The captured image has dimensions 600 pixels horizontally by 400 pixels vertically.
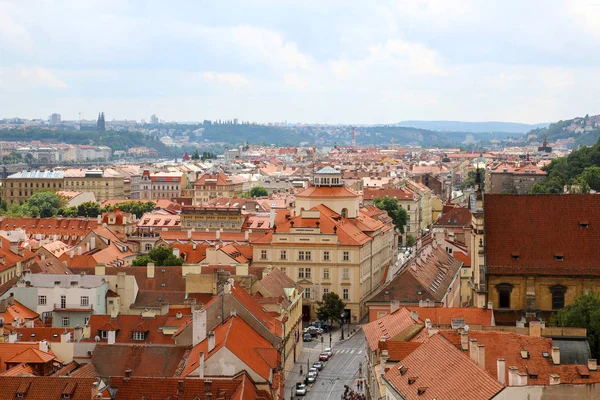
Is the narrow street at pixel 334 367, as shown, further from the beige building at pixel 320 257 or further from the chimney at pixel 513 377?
the chimney at pixel 513 377

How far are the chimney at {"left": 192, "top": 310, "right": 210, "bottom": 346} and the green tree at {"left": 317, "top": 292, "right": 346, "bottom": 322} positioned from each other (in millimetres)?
38781

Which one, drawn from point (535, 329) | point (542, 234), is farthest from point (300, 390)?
point (535, 329)

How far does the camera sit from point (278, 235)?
109438mm

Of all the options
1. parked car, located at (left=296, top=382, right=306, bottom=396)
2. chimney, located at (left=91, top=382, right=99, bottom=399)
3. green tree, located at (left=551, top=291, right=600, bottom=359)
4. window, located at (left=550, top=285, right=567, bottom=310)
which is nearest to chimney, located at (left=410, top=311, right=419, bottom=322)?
green tree, located at (left=551, top=291, right=600, bottom=359)

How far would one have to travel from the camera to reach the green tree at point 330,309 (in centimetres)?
10088

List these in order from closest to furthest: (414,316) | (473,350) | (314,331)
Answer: (473,350), (414,316), (314,331)

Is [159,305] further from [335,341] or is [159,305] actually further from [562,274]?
[562,274]

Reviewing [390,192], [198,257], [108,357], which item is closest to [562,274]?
[108,357]

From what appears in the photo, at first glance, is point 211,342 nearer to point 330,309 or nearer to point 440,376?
point 440,376

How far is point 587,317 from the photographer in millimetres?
63125

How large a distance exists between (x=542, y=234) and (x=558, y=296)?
3.85 m

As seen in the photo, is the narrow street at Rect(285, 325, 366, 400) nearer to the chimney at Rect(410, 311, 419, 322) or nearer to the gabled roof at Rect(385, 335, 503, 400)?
the chimney at Rect(410, 311, 419, 322)

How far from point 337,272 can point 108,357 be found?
49.3 m

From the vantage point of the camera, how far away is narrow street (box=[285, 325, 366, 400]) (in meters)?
73.3
